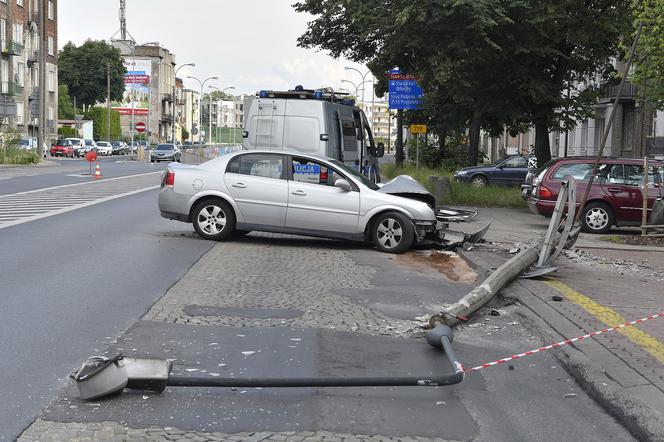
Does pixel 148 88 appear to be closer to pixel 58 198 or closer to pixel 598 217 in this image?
pixel 58 198

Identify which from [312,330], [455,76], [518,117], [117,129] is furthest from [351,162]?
[117,129]

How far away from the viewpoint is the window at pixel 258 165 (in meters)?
13.8

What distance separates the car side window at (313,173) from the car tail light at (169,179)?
6.51 ft

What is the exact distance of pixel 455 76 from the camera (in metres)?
24.1

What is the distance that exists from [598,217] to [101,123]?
104960 millimetres

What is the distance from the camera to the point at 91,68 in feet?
376

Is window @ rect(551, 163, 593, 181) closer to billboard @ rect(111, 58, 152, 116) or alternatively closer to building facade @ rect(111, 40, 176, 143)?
building facade @ rect(111, 40, 176, 143)

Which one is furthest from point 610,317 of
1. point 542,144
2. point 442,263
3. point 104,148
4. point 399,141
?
point 104,148

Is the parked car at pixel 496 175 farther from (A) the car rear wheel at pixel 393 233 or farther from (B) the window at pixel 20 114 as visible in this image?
(B) the window at pixel 20 114

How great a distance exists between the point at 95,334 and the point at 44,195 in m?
17.2

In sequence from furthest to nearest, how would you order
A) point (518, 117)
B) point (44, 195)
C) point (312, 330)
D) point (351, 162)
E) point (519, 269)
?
point (518, 117) < point (44, 195) < point (351, 162) < point (519, 269) < point (312, 330)

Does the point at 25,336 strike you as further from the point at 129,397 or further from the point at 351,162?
the point at 351,162

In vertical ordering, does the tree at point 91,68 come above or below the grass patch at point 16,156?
above

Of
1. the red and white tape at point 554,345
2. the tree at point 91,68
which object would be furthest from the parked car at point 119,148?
the red and white tape at point 554,345
